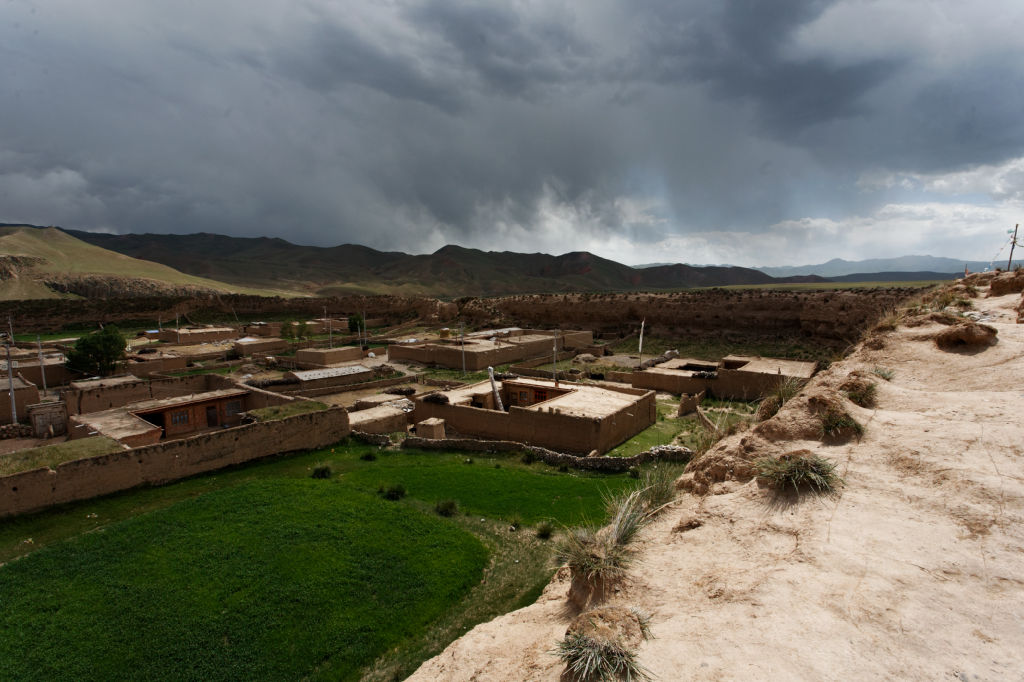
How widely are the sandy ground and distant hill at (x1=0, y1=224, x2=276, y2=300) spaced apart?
124 metres

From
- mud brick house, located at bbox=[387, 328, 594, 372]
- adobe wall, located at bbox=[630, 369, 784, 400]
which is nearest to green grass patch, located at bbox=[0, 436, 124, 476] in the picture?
mud brick house, located at bbox=[387, 328, 594, 372]

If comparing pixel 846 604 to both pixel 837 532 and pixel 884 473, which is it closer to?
pixel 837 532

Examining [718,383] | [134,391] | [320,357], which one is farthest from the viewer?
[320,357]

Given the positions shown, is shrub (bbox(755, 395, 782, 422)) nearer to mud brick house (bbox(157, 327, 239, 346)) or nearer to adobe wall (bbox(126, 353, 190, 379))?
adobe wall (bbox(126, 353, 190, 379))

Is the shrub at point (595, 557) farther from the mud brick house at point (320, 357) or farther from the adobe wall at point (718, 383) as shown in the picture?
the mud brick house at point (320, 357)

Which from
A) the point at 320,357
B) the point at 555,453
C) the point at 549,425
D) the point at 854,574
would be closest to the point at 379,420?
the point at 549,425

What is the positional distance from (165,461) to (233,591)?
315 inches

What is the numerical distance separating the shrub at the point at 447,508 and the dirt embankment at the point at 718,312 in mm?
41411

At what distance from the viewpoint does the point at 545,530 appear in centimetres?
1382

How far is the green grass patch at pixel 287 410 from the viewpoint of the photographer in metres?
19.9

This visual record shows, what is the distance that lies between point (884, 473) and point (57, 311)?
90.0 metres

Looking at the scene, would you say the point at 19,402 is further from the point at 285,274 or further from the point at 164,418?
the point at 285,274

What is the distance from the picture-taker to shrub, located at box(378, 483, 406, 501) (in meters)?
16.0

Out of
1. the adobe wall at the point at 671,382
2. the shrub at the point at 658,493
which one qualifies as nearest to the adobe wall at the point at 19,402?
the shrub at the point at 658,493
